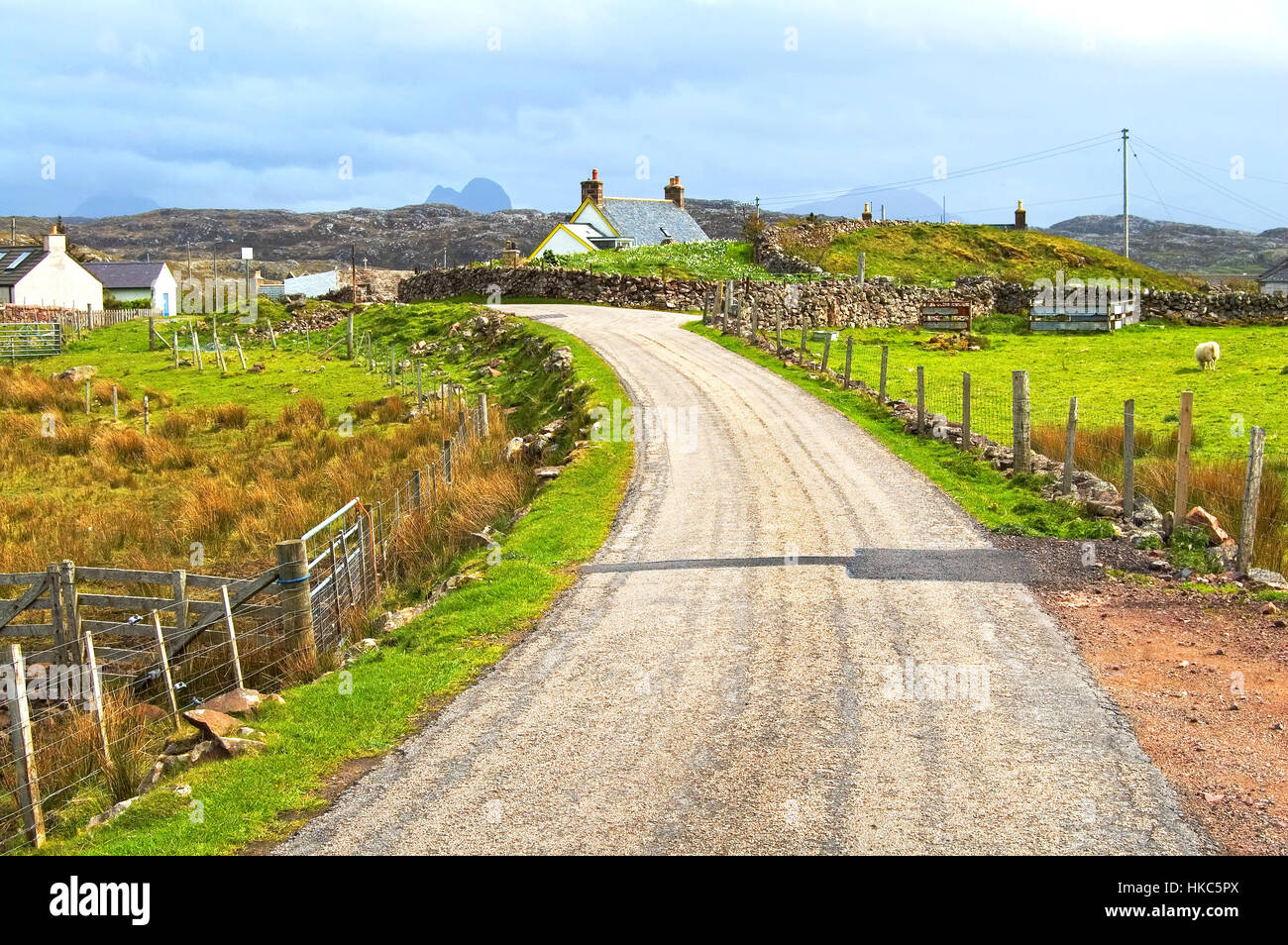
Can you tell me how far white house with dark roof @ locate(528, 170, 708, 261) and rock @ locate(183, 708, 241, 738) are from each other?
197 feet

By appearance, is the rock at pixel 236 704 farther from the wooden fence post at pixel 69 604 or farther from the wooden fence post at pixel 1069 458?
the wooden fence post at pixel 1069 458

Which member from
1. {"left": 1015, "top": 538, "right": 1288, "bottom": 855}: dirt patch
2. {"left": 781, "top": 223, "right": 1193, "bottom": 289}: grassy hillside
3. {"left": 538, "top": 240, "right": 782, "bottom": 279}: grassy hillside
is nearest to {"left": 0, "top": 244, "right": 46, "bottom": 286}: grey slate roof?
{"left": 538, "top": 240, "right": 782, "bottom": 279}: grassy hillside

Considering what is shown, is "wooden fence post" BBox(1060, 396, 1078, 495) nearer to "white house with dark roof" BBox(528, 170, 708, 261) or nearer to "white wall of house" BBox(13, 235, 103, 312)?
"white house with dark roof" BBox(528, 170, 708, 261)

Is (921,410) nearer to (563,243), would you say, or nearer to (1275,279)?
(563,243)

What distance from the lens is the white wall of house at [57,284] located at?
202 feet

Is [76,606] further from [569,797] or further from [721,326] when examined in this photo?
[721,326]

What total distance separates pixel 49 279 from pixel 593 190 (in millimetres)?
33490

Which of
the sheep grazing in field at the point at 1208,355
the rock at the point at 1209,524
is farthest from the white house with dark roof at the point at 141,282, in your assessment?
the rock at the point at 1209,524

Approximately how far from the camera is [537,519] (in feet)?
56.5

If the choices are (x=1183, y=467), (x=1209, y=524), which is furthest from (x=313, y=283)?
(x=1209, y=524)

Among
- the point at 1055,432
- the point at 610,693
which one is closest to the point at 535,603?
the point at 610,693

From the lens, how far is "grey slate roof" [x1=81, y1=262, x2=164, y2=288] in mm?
69188

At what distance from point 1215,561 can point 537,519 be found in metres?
9.54

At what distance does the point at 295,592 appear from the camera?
502 inches
